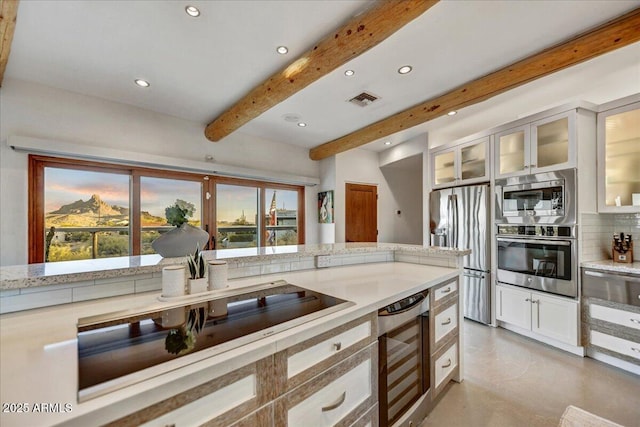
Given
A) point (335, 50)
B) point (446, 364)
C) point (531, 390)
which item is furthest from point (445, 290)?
point (335, 50)

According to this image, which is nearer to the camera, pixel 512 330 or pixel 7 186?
pixel 7 186

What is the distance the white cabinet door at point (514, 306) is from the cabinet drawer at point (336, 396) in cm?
258

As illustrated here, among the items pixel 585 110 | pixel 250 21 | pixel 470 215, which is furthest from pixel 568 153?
pixel 250 21

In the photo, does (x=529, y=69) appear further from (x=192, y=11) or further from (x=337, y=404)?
(x=337, y=404)

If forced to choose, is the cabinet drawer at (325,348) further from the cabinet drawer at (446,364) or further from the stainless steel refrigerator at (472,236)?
the stainless steel refrigerator at (472,236)

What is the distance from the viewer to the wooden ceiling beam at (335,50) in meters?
1.75

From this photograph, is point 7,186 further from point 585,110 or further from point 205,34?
point 585,110

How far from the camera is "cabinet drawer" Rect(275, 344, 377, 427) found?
92 centimetres

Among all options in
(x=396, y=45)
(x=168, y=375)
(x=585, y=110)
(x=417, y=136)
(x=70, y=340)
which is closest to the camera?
(x=168, y=375)

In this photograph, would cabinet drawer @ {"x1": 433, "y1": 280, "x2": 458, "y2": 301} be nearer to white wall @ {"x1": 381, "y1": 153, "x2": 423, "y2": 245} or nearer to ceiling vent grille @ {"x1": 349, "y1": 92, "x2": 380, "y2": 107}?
ceiling vent grille @ {"x1": 349, "y1": 92, "x2": 380, "y2": 107}

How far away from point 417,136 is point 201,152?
3.44 meters

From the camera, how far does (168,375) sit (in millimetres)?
655

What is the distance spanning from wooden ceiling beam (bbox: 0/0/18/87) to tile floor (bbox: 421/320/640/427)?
3.70 m

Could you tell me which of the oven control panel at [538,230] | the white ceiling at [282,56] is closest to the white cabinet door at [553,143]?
the white ceiling at [282,56]
